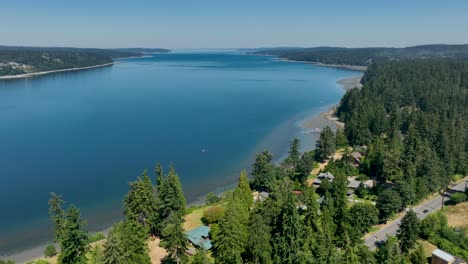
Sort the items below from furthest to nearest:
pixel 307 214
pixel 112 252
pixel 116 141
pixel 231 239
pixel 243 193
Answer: pixel 116 141
pixel 243 193
pixel 307 214
pixel 231 239
pixel 112 252

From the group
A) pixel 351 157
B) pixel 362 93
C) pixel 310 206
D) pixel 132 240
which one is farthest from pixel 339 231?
pixel 362 93

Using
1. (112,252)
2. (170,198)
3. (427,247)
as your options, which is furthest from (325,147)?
(112,252)

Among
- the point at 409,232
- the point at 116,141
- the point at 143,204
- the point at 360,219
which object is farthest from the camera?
the point at 116,141

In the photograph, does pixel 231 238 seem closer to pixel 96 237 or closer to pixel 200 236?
pixel 200 236

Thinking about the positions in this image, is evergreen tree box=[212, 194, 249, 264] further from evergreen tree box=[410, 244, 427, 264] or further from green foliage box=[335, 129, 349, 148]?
green foliage box=[335, 129, 349, 148]

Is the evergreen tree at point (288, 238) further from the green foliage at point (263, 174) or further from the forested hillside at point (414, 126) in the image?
the forested hillside at point (414, 126)
